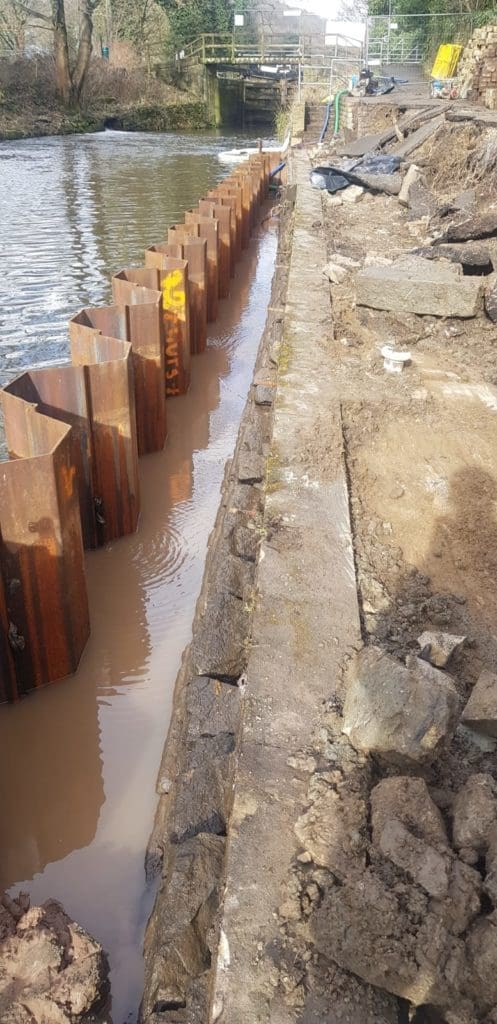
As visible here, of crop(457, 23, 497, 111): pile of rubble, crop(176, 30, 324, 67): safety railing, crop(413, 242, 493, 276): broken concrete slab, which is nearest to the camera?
crop(413, 242, 493, 276): broken concrete slab

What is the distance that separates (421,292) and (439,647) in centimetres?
590

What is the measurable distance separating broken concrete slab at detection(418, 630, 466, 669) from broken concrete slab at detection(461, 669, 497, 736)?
1.12ft

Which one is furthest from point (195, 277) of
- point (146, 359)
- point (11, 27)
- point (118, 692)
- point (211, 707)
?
point (11, 27)

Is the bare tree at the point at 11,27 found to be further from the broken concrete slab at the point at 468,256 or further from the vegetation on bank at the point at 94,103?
the broken concrete slab at the point at 468,256

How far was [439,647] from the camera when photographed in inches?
134

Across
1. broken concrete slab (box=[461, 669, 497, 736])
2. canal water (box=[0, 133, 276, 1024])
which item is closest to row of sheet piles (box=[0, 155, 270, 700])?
canal water (box=[0, 133, 276, 1024])

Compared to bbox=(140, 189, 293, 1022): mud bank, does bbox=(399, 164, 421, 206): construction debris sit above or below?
above

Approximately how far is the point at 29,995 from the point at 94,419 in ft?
11.9

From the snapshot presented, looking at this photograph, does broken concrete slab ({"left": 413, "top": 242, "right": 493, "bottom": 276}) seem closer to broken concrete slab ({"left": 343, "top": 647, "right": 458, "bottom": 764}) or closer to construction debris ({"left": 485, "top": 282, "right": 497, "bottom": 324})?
construction debris ({"left": 485, "top": 282, "right": 497, "bottom": 324})

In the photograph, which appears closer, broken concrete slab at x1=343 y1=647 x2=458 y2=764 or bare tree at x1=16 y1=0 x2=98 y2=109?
broken concrete slab at x1=343 y1=647 x2=458 y2=764

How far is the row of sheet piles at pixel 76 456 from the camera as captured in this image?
3938mm

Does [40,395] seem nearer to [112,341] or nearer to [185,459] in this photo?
[112,341]

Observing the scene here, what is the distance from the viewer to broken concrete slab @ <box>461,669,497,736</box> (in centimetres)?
295

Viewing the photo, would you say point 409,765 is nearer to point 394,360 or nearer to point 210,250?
point 394,360
